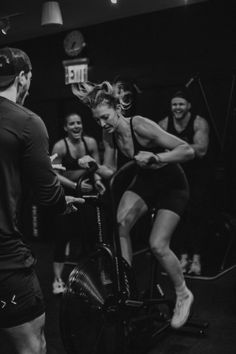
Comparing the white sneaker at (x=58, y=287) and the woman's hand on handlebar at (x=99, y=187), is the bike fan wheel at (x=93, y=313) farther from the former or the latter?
the white sneaker at (x=58, y=287)

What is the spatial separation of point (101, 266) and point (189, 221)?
224 centimetres

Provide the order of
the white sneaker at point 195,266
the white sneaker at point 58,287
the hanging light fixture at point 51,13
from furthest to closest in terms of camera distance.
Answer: the hanging light fixture at point 51,13 → the white sneaker at point 195,266 → the white sneaker at point 58,287

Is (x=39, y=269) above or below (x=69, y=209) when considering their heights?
below

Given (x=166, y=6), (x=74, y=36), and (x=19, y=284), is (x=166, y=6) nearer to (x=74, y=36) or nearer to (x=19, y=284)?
(x=74, y=36)

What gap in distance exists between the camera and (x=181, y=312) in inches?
121

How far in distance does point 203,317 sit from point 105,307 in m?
1.15

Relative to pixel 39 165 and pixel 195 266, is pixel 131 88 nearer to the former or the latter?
pixel 195 266

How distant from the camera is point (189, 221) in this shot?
16.1ft

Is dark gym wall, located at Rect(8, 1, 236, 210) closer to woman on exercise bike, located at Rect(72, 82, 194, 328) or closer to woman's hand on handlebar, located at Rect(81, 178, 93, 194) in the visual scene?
woman on exercise bike, located at Rect(72, 82, 194, 328)

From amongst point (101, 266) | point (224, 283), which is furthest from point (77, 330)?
point (224, 283)

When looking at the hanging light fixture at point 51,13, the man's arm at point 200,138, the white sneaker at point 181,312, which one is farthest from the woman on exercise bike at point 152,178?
the hanging light fixture at point 51,13

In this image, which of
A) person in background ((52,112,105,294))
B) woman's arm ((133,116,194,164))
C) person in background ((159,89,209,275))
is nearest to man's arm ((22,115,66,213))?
woman's arm ((133,116,194,164))

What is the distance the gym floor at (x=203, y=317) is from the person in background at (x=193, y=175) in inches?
14.3

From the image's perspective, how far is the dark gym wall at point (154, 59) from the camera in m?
5.92
